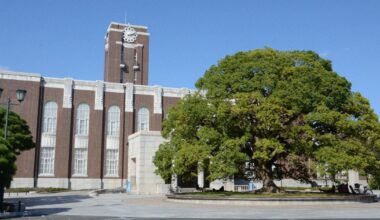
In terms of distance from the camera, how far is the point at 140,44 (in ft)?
212

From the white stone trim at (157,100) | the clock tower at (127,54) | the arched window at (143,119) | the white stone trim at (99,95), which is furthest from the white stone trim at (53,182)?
the clock tower at (127,54)

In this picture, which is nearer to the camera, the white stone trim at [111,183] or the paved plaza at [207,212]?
the paved plaza at [207,212]

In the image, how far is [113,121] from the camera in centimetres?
5000

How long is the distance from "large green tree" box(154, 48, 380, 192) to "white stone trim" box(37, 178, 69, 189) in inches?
829

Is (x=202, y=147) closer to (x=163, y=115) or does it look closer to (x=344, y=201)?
(x=344, y=201)

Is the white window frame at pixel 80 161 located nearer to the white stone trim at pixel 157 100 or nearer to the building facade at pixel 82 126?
the building facade at pixel 82 126

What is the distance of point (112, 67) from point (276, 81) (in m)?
40.0

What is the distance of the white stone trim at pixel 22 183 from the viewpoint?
145 feet

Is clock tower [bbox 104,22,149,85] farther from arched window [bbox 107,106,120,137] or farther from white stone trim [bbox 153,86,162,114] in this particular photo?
arched window [bbox 107,106,120,137]

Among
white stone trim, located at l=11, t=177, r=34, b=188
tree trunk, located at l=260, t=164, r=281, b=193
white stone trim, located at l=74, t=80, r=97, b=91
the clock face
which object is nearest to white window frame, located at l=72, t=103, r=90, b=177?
white stone trim, located at l=74, t=80, r=97, b=91

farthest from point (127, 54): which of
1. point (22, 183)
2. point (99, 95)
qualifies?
point (22, 183)

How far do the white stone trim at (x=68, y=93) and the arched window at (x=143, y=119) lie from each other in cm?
808

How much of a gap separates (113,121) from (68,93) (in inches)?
239

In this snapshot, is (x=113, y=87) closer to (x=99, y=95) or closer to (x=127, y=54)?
(x=99, y=95)
